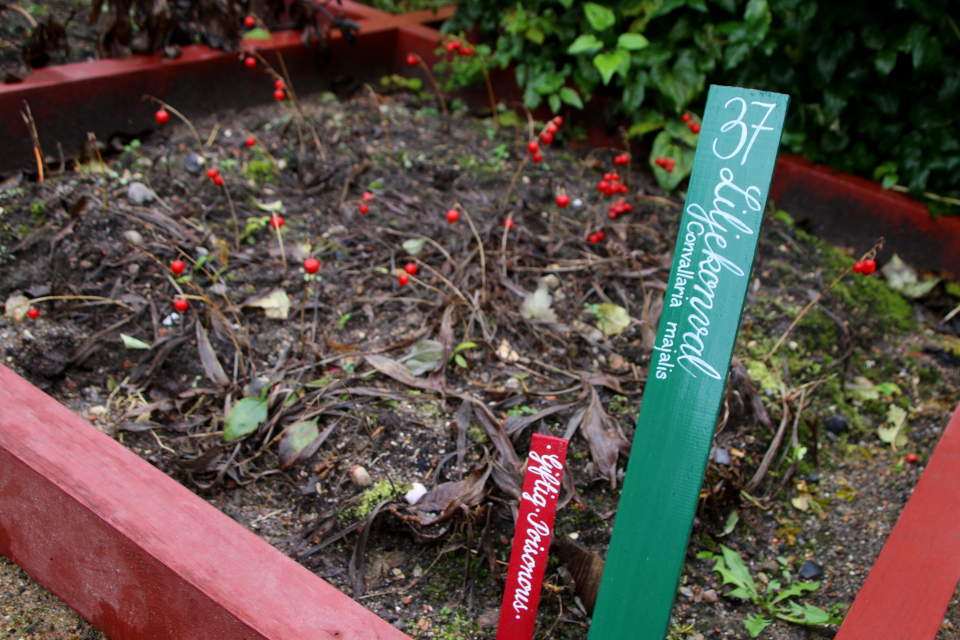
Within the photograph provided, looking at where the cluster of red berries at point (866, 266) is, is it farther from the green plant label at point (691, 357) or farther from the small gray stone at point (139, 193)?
the small gray stone at point (139, 193)

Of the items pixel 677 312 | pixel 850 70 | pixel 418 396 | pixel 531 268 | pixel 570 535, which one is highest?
pixel 850 70

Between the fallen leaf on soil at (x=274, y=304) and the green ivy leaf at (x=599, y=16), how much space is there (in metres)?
2.01

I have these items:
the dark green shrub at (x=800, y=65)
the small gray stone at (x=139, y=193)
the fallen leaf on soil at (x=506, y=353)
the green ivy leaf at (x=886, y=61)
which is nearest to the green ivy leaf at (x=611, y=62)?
the dark green shrub at (x=800, y=65)

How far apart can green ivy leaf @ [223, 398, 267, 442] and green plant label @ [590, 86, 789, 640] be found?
1137 millimetres

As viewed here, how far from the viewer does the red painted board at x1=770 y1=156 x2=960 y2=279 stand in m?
2.88

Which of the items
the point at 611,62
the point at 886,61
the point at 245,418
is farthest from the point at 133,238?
the point at 886,61

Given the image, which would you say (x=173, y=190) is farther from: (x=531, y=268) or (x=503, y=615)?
(x=503, y=615)

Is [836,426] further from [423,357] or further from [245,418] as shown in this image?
[245,418]

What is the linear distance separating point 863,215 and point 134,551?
128 inches

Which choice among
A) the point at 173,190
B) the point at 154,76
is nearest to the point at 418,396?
the point at 173,190

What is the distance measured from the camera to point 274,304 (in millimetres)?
2287

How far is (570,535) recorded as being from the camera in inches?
67.1

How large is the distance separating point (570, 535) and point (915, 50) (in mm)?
2511

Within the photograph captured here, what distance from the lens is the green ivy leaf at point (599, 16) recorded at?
3043 millimetres
